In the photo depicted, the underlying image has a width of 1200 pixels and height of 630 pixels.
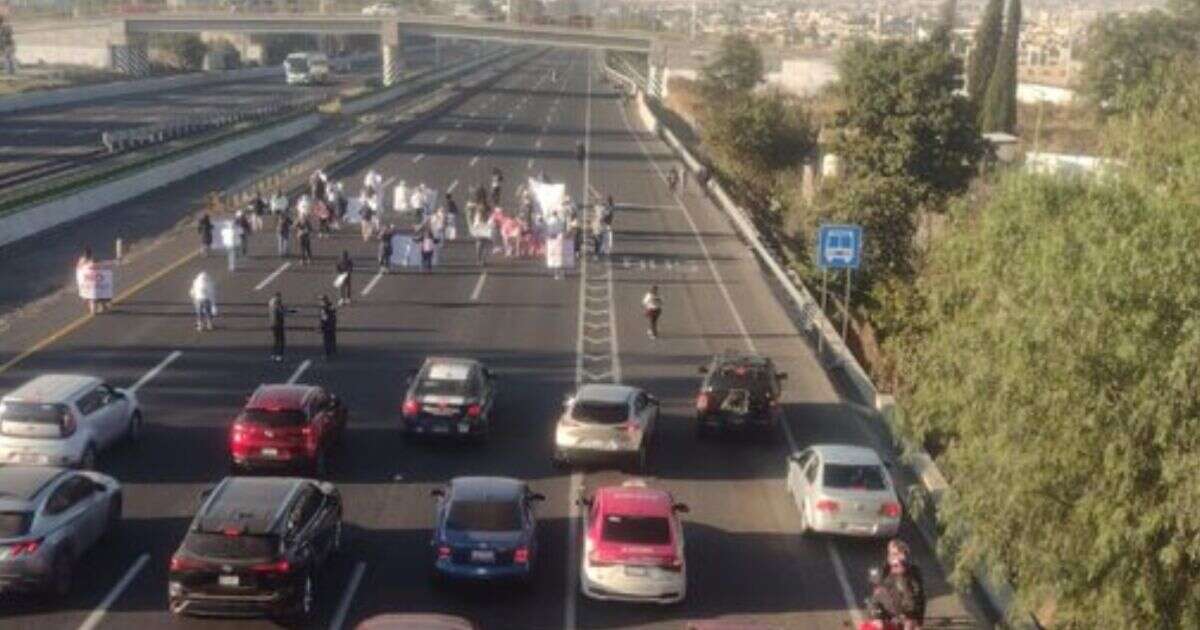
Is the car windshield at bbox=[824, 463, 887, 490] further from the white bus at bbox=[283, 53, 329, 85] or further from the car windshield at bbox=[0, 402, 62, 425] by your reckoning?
the white bus at bbox=[283, 53, 329, 85]

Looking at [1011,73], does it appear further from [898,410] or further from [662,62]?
[898,410]

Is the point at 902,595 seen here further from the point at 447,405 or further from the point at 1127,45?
the point at 1127,45

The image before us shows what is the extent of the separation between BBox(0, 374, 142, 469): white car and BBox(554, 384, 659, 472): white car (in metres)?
7.22

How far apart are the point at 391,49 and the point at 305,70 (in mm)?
7822

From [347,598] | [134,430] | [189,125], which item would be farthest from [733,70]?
[347,598]

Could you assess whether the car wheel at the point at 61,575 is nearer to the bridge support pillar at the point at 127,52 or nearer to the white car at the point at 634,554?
the white car at the point at 634,554

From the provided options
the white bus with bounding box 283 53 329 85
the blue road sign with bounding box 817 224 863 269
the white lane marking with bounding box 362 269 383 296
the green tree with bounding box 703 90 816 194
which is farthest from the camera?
the white bus with bounding box 283 53 329 85

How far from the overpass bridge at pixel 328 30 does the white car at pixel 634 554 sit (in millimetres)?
122013

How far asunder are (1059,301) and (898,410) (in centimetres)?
512

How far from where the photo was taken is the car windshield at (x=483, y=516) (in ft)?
68.2

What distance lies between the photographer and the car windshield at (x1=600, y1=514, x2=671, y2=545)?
67.5 ft

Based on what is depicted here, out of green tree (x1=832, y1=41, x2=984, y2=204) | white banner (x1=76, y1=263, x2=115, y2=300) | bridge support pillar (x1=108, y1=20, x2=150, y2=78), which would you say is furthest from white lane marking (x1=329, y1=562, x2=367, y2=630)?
bridge support pillar (x1=108, y1=20, x2=150, y2=78)

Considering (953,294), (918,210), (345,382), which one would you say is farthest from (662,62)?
(953,294)

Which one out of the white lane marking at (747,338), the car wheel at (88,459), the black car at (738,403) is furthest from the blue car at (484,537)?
the black car at (738,403)
